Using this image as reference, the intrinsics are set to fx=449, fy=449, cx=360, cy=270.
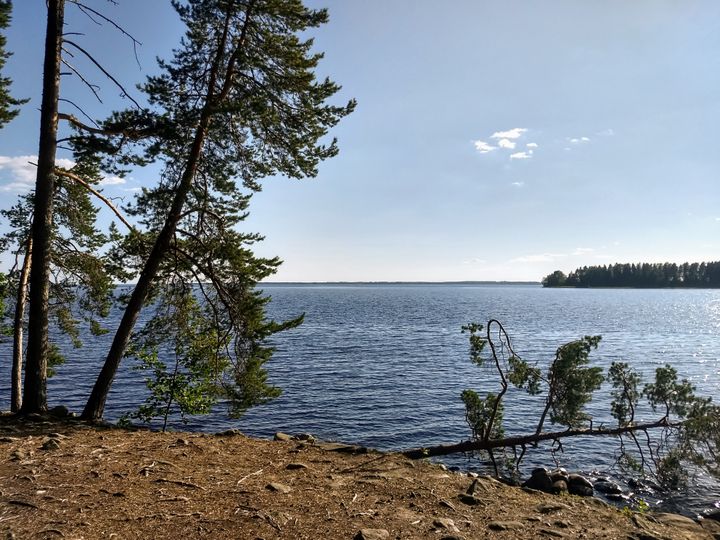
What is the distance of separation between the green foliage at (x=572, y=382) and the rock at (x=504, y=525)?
8.19 m

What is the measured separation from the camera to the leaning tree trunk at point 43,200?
1103 centimetres

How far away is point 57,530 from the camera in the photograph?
18.1 feet

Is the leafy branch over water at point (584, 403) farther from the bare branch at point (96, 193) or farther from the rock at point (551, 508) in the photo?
the bare branch at point (96, 193)

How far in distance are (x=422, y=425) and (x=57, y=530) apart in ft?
64.4

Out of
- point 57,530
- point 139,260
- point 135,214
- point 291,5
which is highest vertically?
point 291,5

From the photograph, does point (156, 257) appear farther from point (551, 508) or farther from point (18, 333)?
point (551, 508)

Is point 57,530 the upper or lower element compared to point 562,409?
upper

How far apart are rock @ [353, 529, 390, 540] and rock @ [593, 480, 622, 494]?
1462 cm

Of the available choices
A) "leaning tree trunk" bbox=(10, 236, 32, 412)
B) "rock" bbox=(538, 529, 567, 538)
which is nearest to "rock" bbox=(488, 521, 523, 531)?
"rock" bbox=(538, 529, 567, 538)

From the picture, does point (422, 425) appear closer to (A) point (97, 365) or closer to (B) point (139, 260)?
(B) point (139, 260)

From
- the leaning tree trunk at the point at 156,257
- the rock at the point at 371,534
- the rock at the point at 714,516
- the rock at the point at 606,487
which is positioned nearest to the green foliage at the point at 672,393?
the rock at the point at 714,516

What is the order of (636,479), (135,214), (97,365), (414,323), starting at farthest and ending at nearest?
1. (414,323)
2. (97,365)
3. (636,479)
4. (135,214)

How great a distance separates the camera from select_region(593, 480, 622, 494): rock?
55.5 ft

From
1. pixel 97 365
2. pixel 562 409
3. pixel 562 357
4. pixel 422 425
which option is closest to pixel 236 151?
pixel 562 357
